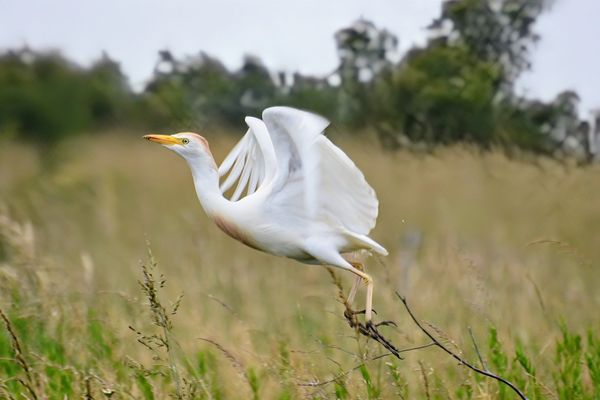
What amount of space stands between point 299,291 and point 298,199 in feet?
11.9

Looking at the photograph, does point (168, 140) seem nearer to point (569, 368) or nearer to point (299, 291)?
point (569, 368)

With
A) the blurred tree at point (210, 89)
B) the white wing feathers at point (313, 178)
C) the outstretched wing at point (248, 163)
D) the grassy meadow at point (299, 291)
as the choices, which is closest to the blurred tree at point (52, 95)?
the grassy meadow at point (299, 291)

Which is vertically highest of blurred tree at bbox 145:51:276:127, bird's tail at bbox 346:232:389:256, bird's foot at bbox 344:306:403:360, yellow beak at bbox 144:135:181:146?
blurred tree at bbox 145:51:276:127

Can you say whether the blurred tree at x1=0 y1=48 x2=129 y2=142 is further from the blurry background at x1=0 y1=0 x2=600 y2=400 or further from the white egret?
the white egret

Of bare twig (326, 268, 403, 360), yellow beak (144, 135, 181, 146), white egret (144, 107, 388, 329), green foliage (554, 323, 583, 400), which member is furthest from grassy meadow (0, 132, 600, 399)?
yellow beak (144, 135, 181, 146)

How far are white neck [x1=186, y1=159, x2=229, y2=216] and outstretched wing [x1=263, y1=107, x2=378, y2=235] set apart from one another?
156mm

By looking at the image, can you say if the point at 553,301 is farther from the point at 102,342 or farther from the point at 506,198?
the point at 102,342

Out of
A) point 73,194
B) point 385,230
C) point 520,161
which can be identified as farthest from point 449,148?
point 73,194

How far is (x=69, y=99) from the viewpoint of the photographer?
9273 millimetres

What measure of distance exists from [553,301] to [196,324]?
1.87 metres

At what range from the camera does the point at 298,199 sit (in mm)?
2918

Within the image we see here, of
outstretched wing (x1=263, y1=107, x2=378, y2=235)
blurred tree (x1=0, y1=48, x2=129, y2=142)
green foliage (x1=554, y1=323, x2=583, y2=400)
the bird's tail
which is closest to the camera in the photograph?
outstretched wing (x1=263, y1=107, x2=378, y2=235)

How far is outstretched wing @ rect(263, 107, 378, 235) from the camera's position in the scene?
280 centimetres

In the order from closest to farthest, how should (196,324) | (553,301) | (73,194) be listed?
(196,324) → (553,301) → (73,194)
